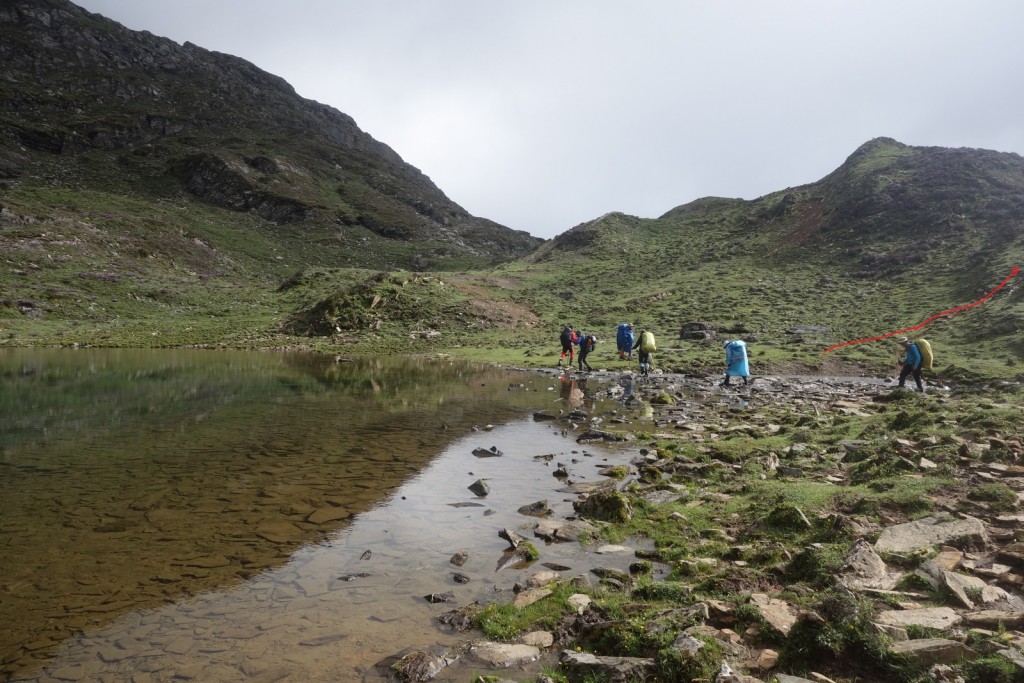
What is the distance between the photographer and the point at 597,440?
1764 centimetres

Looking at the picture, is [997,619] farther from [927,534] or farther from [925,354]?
[925,354]

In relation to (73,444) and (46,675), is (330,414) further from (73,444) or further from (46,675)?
(46,675)

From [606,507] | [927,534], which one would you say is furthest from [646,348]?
[927,534]

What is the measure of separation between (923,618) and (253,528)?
10.1 m

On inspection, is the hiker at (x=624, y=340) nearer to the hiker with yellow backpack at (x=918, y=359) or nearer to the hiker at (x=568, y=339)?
the hiker at (x=568, y=339)

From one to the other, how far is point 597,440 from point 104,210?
112m

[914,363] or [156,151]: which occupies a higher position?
[156,151]

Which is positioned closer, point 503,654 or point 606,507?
point 503,654

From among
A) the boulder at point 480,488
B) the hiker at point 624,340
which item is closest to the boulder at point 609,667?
the boulder at point 480,488

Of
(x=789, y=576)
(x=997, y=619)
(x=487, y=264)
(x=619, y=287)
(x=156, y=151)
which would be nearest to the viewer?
(x=997, y=619)

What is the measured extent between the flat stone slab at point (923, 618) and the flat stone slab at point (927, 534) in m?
1.74

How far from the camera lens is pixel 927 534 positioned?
7.77 m

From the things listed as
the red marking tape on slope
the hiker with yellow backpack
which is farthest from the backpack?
the red marking tape on slope

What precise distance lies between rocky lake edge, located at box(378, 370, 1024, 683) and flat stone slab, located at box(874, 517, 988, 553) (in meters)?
0.03
